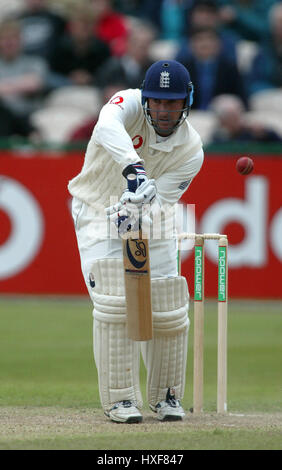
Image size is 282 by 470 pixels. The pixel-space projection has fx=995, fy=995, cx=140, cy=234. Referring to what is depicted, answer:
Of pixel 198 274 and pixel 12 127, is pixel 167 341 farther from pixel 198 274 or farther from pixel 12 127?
pixel 12 127

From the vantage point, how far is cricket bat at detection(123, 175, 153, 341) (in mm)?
5258

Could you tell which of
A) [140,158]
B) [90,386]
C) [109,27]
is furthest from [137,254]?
[109,27]

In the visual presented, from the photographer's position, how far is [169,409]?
5574mm

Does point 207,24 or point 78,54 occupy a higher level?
point 207,24

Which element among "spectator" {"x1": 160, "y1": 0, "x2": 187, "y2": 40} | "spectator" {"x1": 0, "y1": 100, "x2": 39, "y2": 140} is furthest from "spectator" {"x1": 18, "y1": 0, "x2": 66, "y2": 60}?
"spectator" {"x1": 160, "y1": 0, "x2": 187, "y2": 40}

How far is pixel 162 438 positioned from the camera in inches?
193

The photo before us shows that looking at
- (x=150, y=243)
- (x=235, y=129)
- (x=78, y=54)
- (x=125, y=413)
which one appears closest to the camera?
(x=125, y=413)

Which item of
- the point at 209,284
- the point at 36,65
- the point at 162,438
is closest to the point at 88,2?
the point at 36,65

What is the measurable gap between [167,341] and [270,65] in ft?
29.0

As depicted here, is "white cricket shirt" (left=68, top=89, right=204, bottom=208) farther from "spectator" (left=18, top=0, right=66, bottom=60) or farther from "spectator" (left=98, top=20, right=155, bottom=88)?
"spectator" (left=18, top=0, right=66, bottom=60)

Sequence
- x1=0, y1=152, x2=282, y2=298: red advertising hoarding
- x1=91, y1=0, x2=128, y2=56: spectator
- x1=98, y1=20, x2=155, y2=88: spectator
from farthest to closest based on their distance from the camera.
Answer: x1=91, y1=0, x2=128, y2=56: spectator < x1=98, y1=20, x2=155, y2=88: spectator < x1=0, y1=152, x2=282, y2=298: red advertising hoarding

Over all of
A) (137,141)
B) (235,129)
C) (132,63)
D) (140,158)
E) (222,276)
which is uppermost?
(132,63)

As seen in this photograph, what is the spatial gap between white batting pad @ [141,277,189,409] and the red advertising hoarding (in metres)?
5.84
